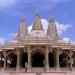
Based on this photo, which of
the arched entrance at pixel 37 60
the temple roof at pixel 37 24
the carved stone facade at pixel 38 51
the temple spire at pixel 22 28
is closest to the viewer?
the carved stone facade at pixel 38 51

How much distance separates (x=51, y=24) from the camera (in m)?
62.3

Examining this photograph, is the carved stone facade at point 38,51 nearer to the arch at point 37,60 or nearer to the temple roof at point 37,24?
the arch at point 37,60

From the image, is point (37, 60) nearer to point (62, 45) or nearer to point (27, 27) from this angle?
point (62, 45)

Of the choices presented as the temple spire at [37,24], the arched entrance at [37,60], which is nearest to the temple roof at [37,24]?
the temple spire at [37,24]

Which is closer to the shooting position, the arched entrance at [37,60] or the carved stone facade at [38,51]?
the carved stone facade at [38,51]

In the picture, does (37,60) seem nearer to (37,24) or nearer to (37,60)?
(37,60)

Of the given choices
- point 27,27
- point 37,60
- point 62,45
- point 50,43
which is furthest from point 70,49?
point 27,27

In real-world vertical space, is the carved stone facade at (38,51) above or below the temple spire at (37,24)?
below

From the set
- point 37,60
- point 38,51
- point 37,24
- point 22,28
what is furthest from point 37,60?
point 22,28

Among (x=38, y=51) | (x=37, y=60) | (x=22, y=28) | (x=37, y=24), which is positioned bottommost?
(x=37, y=60)

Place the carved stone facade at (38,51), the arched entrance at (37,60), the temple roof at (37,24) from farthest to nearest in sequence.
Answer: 1. the temple roof at (37,24)
2. the arched entrance at (37,60)
3. the carved stone facade at (38,51)

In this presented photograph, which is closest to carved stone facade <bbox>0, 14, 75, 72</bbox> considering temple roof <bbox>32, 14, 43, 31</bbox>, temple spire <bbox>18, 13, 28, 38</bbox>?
temple roof <bbox>32, 14, 43, 31</bbox>

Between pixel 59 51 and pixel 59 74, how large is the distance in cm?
1185

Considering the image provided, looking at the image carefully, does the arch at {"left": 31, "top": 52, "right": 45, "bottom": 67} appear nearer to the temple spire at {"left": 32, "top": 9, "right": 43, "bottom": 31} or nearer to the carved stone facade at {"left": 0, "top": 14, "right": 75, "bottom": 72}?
the carved stone facade at {"left": 0, "top": 14, "right": 75, "bottom": 72}
